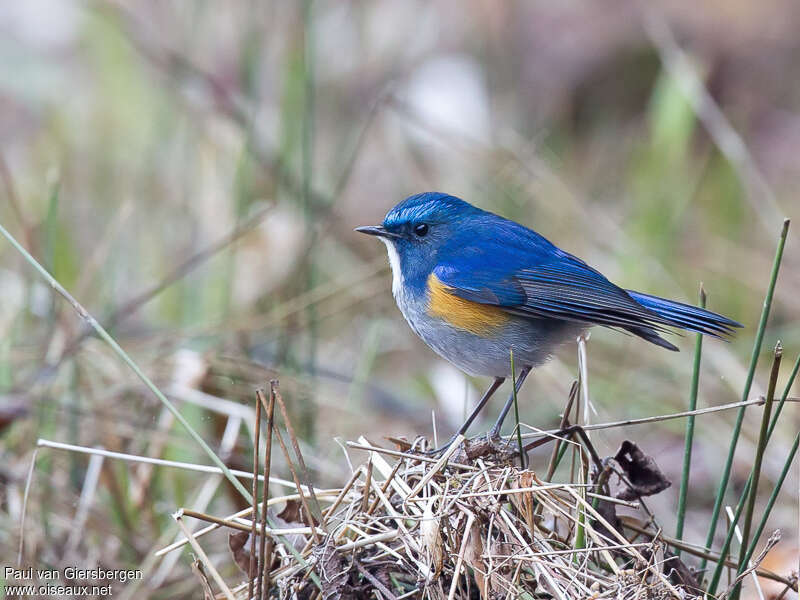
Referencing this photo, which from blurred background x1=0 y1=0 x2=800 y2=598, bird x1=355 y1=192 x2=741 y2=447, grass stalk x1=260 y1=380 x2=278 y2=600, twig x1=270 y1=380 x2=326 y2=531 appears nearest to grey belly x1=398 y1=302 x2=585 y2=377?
bird x1=355 y1=192 x2=741 y2=447

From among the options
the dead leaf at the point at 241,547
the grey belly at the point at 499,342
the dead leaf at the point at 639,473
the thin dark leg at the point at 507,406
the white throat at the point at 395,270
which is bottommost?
the dead leaf at the point at 241,547

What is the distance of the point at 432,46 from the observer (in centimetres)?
958

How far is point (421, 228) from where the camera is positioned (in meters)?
3.62

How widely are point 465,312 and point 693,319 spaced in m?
0.75

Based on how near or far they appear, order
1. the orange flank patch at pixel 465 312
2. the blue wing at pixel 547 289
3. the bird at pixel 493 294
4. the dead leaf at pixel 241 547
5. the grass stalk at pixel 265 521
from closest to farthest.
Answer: the grass stalk at pixel 265 521, the dead leaf at pixel 241 547, the blue wing at pixel 547 289, the bird at pixel 493 294, the orange flank patch at pixel 465 312

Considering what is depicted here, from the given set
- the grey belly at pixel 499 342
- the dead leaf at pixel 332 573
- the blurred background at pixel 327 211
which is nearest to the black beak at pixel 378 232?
the grey belly at pixel 499 342

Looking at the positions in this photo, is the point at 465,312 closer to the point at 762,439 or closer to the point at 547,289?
the point at 547,289

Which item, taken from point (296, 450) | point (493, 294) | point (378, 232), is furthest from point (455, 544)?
point (378, 232)

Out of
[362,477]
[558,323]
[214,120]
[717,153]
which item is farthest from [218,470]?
[717,153]

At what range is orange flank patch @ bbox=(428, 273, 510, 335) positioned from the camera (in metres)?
3.35

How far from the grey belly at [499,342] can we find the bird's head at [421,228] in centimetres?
23

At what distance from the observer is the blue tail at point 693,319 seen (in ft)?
9.64

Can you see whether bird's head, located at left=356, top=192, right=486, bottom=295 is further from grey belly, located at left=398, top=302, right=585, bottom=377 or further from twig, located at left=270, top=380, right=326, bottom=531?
twig, located at left=270, top=380, right=326, bottom=531

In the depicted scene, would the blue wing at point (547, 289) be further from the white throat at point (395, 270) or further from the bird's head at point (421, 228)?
the white throat at point (395, 270)
